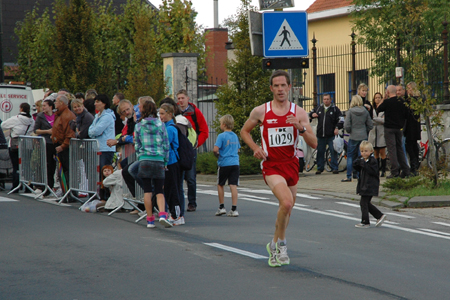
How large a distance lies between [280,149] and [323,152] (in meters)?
10.8

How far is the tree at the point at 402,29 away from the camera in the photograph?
1745cm

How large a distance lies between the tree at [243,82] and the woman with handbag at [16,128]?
5.36 metres

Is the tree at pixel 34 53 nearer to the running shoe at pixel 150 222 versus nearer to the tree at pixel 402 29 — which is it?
the tree at pixel 402 29

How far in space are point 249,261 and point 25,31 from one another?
32.1 metres

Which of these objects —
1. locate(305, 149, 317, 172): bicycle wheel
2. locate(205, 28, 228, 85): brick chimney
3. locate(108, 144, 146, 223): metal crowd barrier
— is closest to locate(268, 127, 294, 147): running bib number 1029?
locate(108, 144, 146, 223): metal crowd barrier

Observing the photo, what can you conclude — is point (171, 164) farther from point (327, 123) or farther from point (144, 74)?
point (144, 74)

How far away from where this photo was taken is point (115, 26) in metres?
33.5

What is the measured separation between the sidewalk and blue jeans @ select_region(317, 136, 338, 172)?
249mm

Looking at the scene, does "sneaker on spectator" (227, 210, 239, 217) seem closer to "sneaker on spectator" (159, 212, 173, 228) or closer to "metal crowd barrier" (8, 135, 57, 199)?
"sneaker on spectator" (159, 212, 173, 228)

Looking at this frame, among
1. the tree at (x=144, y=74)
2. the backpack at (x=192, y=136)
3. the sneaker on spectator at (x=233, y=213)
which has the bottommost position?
the sneaker on spectator at (x=233, y=213)

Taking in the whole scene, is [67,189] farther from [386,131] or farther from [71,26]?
[71,26]

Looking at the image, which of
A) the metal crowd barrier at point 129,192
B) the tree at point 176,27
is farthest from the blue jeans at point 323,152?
the tree at point 176,27

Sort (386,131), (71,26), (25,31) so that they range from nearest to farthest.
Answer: (386,131) < (71,26) < (25,31)

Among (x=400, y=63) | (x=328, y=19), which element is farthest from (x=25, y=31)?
(x=400, y=63)
